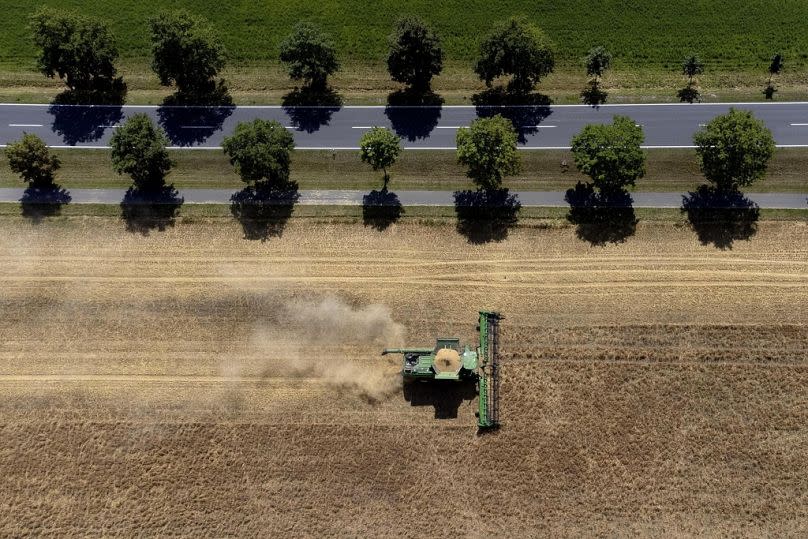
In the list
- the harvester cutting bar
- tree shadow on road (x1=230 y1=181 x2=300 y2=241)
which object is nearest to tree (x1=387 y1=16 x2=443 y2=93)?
tree shadow on road (x1=230 y1=181 x2=300 y2=241)

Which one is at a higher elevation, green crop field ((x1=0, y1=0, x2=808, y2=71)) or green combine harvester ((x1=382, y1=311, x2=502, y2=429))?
green crop field ((x1=0, y1=0, x2=808, y2=71))

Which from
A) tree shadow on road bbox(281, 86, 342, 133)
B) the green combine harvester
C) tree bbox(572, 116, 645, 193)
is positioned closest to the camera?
the green combine harvester

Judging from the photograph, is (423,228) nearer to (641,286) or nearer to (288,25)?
(641,286)

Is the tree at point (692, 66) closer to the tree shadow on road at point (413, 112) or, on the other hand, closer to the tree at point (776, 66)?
the tree at point (776, 66)

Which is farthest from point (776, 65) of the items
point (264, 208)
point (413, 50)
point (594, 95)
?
point (264, 208)

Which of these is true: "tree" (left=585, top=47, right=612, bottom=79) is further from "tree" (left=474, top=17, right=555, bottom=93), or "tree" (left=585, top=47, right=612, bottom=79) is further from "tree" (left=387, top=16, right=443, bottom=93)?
"tree" (left=387, top=16, right=443, bottom=93)

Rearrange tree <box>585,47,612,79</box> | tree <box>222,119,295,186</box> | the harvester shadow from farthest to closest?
tree <box>585,47,612,79</box> → tree <box>222,119,295,186</box> → the harvester shadow

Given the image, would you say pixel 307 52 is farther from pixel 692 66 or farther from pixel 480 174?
pixel 692 66

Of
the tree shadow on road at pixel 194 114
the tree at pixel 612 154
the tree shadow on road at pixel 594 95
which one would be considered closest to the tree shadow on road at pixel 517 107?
the tree shadow on road at pixel 594 95
